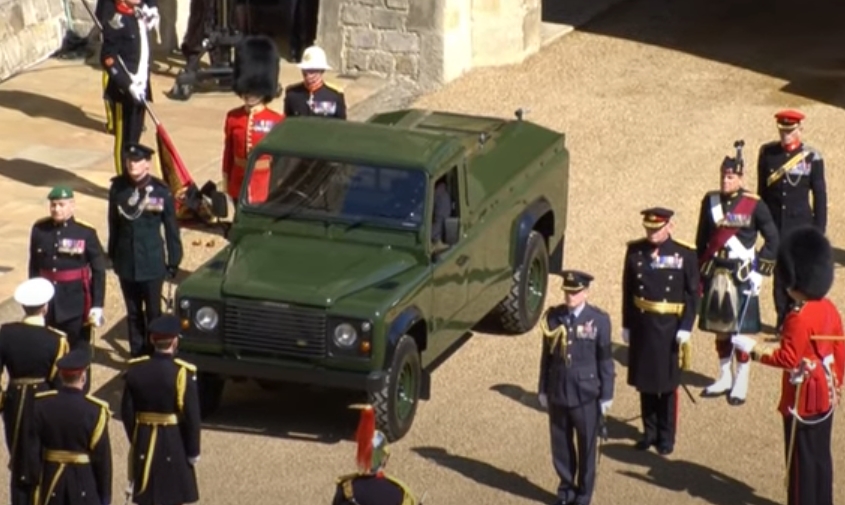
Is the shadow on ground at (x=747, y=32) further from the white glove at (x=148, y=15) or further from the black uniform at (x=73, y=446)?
the black uniform at (x=73, y=446)

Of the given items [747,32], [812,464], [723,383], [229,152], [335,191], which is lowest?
[747,32]

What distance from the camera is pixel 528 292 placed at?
1602 cm

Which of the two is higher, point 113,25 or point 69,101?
point 113,25

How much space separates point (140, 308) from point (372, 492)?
222 inches

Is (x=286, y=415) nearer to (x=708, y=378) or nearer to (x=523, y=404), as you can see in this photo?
(x=523, y=404)

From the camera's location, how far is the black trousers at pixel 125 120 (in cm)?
1878

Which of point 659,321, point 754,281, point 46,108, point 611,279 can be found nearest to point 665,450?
point 659,321

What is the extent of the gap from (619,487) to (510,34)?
10.7 meters

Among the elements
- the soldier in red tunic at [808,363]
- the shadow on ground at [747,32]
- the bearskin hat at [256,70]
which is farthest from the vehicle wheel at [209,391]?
the shadow on ground at [747,32]

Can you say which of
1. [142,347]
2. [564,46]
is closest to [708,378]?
[142,347]

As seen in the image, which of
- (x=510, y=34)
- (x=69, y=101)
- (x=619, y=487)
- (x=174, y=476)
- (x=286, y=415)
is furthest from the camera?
(x=510, y=34)

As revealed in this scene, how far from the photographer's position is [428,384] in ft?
48.0

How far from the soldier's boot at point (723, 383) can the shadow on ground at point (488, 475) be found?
1.83 meters

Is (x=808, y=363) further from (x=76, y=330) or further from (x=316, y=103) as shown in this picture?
(x=316, y=103)
